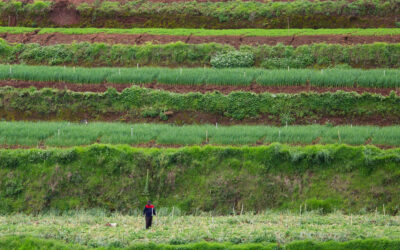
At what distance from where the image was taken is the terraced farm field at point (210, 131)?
17.0 m

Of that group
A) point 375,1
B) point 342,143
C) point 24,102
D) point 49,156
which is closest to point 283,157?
point 342,143

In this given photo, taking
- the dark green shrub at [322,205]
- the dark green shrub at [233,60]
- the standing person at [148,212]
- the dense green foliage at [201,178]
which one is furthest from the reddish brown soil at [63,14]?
the standing person at [148,212]

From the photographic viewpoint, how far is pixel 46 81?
2805cm

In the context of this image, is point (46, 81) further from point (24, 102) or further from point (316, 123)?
point (316, 123)

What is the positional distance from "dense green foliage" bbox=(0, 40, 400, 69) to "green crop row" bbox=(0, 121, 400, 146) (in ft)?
23.4

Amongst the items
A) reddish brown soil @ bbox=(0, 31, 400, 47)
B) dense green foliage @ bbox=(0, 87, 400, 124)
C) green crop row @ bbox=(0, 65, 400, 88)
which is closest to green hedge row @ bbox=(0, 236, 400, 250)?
dense green foliage @ bbox=(0, 87, 400, 124)

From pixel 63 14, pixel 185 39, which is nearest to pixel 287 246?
pixel 185 39

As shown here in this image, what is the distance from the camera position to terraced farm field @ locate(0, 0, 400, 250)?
17.0 meters

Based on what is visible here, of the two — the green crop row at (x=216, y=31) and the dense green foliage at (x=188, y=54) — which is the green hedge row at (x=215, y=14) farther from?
the dense green foliage at (x=188, y=54)

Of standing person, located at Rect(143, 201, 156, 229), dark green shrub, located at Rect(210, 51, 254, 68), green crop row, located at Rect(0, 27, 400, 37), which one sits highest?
green crop row, located at Rect(0, 27, 400, 37)

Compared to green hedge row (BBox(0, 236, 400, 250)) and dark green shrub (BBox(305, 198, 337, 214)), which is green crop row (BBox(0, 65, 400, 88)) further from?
green hedge row (BBox(0, 236, 400, 250))

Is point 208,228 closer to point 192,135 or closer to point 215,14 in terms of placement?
point 192,135

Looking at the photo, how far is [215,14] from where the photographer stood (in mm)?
36344

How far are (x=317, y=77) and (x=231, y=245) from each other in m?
12.7
